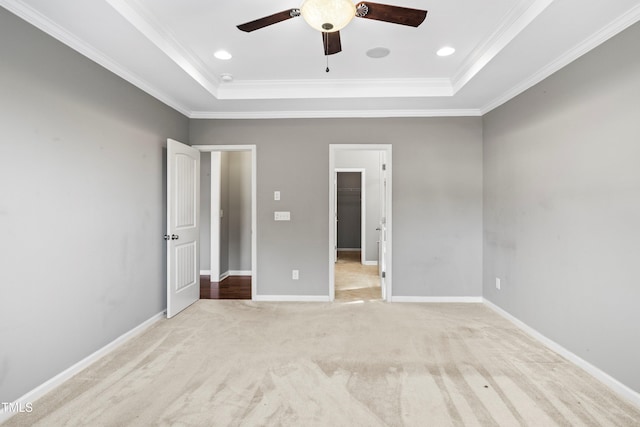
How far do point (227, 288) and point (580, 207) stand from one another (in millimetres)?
4288

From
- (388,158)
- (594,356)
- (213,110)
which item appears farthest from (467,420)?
(213,110)

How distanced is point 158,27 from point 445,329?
12.2ft

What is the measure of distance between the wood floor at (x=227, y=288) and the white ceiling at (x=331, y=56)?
2.47m

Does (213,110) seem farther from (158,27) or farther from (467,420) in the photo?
(467,420)

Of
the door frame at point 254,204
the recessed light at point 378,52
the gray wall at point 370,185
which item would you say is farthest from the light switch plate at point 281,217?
the gray wall at point 370,185

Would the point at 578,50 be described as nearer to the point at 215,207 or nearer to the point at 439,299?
the point at 439,299

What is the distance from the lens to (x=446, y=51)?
2.88 m

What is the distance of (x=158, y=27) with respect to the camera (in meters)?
2.42

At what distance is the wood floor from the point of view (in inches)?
172

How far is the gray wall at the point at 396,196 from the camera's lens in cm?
409

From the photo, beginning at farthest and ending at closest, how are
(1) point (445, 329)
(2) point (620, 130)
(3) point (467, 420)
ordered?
(1) point (445, 329) < (2) point (620, 130) < (3) point (467, 420)

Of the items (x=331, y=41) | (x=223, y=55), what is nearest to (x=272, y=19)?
(x=331, y=41)

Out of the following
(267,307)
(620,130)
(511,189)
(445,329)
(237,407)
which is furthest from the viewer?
(267,307)

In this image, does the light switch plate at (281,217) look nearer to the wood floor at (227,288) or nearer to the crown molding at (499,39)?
the wood floor at (227,288)
